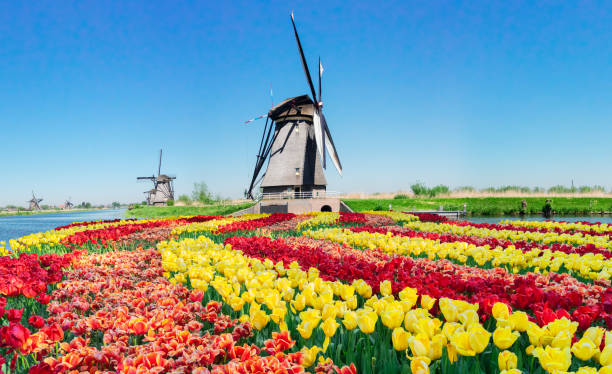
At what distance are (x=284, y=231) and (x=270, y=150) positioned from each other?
15.3m

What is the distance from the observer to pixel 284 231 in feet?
35.2

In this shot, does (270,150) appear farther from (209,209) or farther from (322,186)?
(209,209)

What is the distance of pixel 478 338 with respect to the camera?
61.3 inches

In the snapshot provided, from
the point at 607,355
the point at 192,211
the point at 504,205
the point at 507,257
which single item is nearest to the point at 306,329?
the point at 607,355

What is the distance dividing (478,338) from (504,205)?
3636 centimetres

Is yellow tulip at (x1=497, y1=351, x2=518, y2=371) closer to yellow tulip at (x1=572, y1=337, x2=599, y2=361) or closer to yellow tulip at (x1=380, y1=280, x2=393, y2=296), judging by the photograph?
yellow tulip at (x1=572, y1=337, x2=599, y2=361)

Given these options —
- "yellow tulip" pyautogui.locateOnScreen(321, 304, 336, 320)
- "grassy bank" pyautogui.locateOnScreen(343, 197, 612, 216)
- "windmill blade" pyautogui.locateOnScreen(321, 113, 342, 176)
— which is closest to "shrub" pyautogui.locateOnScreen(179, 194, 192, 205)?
"grassy bank" pyautogui.locateOnScreen(343, 197, 612, 216)

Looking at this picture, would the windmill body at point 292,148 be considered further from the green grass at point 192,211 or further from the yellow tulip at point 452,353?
the yellow tulip at point 452,353

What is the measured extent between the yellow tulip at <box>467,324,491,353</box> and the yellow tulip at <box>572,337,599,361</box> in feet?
1.41

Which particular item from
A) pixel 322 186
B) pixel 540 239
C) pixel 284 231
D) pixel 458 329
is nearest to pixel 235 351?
pixel 458 329

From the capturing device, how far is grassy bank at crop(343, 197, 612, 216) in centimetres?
3145

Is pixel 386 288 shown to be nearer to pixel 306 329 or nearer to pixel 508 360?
pixel 306 329

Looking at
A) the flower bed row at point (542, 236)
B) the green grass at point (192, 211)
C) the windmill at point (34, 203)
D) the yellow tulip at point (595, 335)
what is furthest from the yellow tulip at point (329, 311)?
the windmill at point (34, 203)

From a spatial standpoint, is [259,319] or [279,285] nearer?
[259,319]
